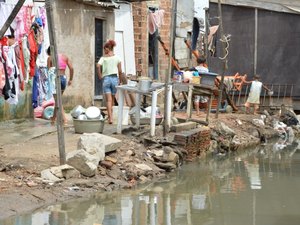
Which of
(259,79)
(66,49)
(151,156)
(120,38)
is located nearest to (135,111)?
(151,156)

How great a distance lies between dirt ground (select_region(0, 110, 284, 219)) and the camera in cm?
703

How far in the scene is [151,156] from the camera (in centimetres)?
1005

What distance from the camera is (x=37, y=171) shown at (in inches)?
314

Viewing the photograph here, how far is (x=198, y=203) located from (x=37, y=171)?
2.17 meters

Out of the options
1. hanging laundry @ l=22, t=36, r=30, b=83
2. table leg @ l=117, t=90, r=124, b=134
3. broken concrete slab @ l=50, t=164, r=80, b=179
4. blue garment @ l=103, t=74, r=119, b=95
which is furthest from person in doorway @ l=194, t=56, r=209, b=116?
broken concrete slab @ l=50, t=164, r=80, b=179

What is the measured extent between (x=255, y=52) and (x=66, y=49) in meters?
8.45

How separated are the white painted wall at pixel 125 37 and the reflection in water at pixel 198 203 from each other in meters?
6.61

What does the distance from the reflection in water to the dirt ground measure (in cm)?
20

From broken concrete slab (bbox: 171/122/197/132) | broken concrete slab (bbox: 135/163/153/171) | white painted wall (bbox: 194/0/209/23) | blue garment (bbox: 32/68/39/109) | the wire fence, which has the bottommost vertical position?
the wire fence

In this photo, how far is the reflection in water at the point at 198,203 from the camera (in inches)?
269

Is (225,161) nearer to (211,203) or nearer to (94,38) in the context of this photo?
(211,203)

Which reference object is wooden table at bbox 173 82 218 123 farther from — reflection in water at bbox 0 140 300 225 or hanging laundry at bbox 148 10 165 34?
hanging laundry at bbox 148 10 165 34

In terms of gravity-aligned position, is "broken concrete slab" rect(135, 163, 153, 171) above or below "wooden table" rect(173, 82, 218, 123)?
below

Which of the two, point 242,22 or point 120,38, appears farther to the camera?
point 242,22
